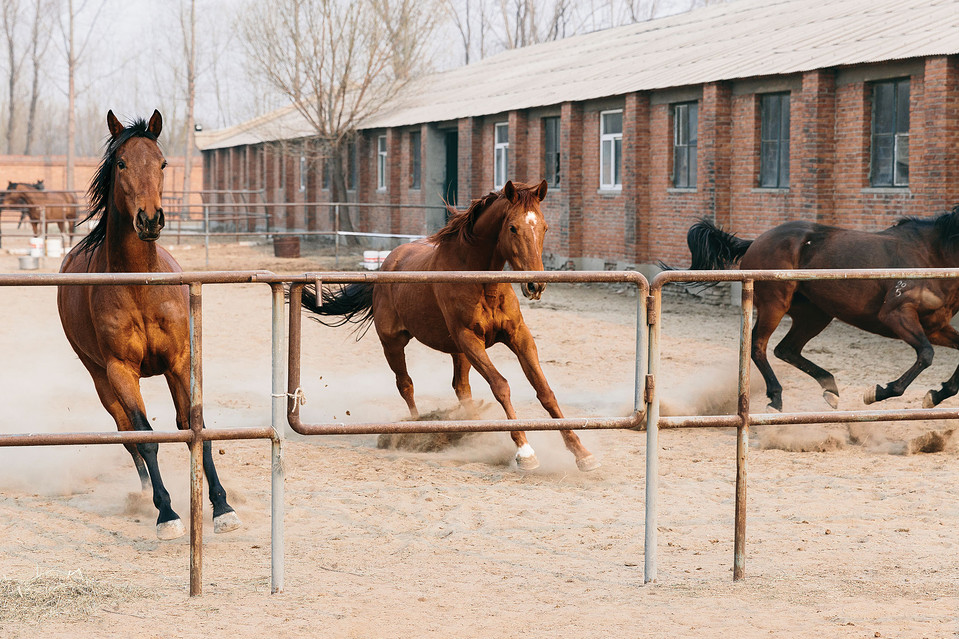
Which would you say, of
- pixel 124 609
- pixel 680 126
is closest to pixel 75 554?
pixel 124 609

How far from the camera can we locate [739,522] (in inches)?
185

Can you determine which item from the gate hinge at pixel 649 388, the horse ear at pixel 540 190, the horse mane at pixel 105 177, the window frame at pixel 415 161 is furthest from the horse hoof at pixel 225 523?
the window frame at pixel 415 161

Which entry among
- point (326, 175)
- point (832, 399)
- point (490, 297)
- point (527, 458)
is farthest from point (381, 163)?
point (527, 458)

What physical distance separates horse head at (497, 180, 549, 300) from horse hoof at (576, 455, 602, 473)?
3.90 feet

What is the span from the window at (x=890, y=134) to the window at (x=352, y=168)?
20622mm

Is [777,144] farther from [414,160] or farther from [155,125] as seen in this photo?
[414,160]

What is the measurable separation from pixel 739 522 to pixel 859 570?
25.9 inches

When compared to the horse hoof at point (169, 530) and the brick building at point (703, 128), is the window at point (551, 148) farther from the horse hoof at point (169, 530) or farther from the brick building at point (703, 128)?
the horse hoof at point (169, 530)

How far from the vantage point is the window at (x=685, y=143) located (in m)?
19.4

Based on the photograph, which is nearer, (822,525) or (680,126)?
(822,525)

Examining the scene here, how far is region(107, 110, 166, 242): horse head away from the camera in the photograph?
5180 mm

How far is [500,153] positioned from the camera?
26.2 metres

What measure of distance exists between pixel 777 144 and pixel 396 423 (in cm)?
1432

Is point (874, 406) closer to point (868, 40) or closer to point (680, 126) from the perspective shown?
point (868, 40)
